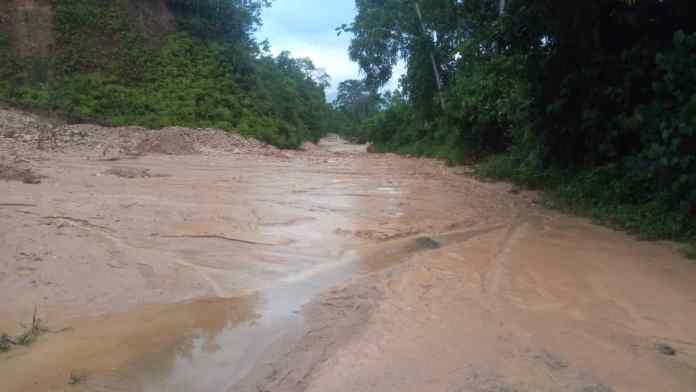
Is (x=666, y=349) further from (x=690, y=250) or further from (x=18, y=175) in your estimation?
(x=18, y=175)

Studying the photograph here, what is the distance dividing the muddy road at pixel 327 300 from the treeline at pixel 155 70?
15499 mm

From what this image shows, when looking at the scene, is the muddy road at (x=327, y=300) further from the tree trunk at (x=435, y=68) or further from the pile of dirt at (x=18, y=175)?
the tree trunk at (x=435, y=68)

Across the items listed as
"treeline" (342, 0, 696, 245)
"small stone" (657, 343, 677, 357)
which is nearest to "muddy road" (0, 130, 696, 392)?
"small stone" (657, 343, 677, 357)

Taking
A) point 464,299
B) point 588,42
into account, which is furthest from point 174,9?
point 464,299

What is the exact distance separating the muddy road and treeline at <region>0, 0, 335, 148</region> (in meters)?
15.5

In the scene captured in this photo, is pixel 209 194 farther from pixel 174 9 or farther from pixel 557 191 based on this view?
pixel 174 9

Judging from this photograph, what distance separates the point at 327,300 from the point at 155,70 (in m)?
24.1

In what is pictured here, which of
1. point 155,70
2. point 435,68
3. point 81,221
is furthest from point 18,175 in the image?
point 155,70

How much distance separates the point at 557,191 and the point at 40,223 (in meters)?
7.53

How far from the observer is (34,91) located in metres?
19.7

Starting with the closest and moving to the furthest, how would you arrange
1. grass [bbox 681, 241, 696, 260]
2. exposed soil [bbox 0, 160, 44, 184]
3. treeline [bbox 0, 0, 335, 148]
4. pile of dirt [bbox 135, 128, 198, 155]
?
grass [bbox 681, 241, 696, 260] < exposed soil [bbox 0, 160, 44, 184] < pile of dirt [bbox 135, 128, 198, 155] < treeline [bbox 0, 0, 335, 148]

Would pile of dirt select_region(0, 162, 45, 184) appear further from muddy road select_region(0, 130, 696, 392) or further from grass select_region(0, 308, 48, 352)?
grass select_region(0, 308, 48, 352)

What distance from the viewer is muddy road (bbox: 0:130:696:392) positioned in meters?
2.61

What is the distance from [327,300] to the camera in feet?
12.1
